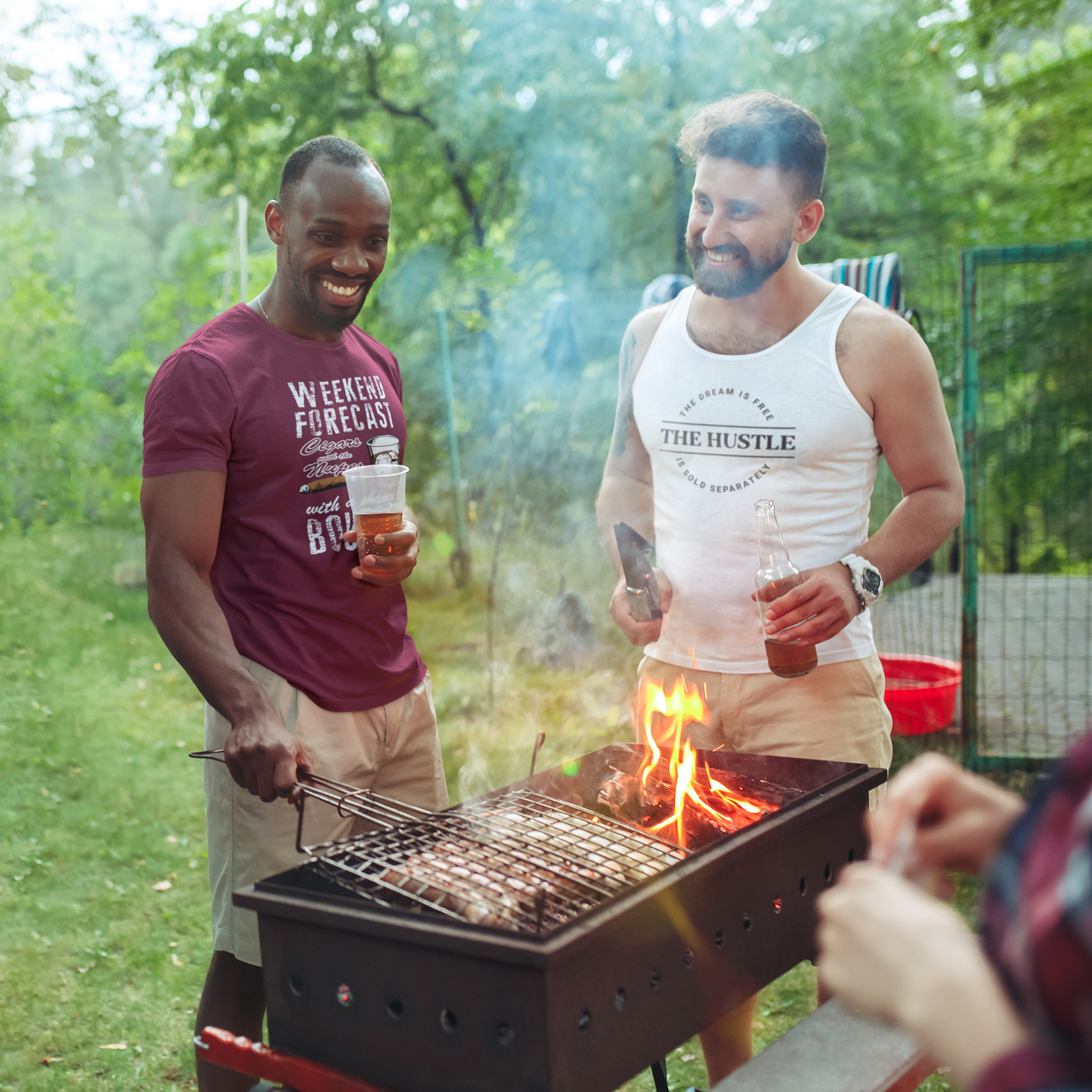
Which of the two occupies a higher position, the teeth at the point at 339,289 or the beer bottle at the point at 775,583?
the teeth at the point at 339,289

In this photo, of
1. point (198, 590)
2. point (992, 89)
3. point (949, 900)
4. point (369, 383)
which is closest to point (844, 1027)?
point (198, 590)

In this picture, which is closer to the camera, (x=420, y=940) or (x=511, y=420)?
(x=420, y=940)

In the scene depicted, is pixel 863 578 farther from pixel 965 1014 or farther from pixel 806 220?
pixel 965 1014

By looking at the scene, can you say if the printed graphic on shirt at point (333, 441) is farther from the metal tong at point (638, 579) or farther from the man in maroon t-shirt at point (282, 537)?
the metal tong at point (638, 579)

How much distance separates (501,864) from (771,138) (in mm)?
1808

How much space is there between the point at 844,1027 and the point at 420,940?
81cm

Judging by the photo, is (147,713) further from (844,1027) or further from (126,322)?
(126,322)

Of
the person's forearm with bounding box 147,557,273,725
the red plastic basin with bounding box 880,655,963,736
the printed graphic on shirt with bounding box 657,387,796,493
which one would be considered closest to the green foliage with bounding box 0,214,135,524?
the red plastic basin with bounding box 880,655,963,736

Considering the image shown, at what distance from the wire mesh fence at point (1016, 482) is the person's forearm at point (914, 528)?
250cm

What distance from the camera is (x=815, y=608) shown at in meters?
2.25

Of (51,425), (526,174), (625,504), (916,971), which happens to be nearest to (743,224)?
(625,504)

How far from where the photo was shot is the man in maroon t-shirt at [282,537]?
2.16 meters

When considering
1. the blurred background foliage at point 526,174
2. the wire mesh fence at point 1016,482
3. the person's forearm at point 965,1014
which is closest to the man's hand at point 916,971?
the person's forearm at point 965,1014

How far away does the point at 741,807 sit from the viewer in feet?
6.48
